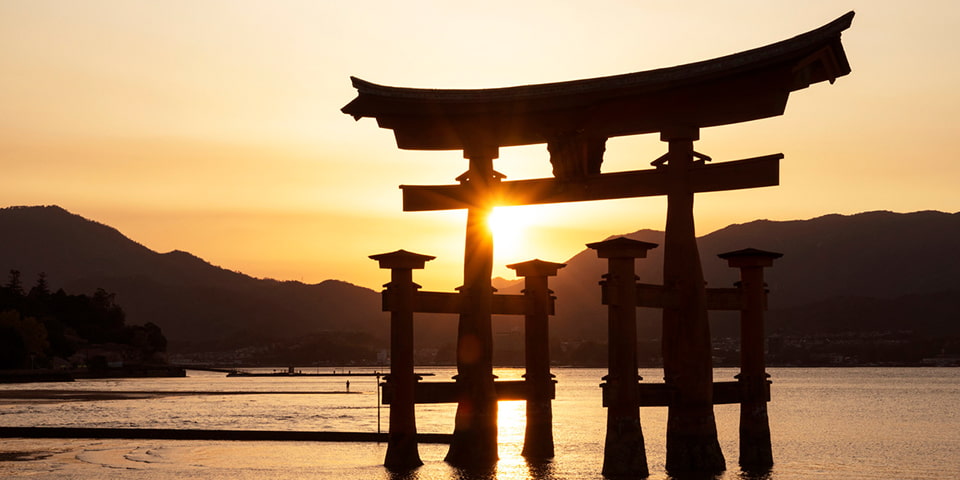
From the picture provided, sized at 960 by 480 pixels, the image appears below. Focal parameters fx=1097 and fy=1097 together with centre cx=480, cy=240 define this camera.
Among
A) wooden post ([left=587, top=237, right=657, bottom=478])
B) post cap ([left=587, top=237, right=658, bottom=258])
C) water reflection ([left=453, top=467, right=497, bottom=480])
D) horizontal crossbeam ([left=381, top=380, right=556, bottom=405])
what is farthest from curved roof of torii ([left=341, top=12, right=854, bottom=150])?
water reflection ([left=453, top=467, right=497, bottom=480])

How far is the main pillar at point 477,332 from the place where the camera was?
88.0ft

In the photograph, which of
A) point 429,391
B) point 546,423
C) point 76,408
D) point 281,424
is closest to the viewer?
point 429,391

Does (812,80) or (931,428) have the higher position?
(812,80)

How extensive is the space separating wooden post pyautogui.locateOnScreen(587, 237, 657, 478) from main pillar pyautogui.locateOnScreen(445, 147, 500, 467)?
3.83 metres

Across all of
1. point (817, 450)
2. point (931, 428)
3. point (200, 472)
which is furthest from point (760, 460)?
point (931, 428)

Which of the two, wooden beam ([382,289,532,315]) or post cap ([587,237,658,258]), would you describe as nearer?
post cap ([587,237,658,258])

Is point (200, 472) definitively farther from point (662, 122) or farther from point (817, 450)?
point (817, 450)

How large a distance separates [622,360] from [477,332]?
176 inches

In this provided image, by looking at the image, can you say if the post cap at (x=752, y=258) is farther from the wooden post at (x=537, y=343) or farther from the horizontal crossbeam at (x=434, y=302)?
the horizontal crossbeam at (x=434, y=302)

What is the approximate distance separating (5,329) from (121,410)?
149 ft

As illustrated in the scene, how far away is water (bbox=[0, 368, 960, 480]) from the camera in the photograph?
1303 inches

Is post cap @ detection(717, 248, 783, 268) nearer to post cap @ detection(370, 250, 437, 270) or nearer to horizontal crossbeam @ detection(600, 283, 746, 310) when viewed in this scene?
horizontal crossbeam @ detection(600, 283, 746, 310)

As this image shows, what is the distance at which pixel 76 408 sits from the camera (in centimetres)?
A: 9000

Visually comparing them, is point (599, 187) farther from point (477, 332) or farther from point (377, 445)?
point (377, 445)
